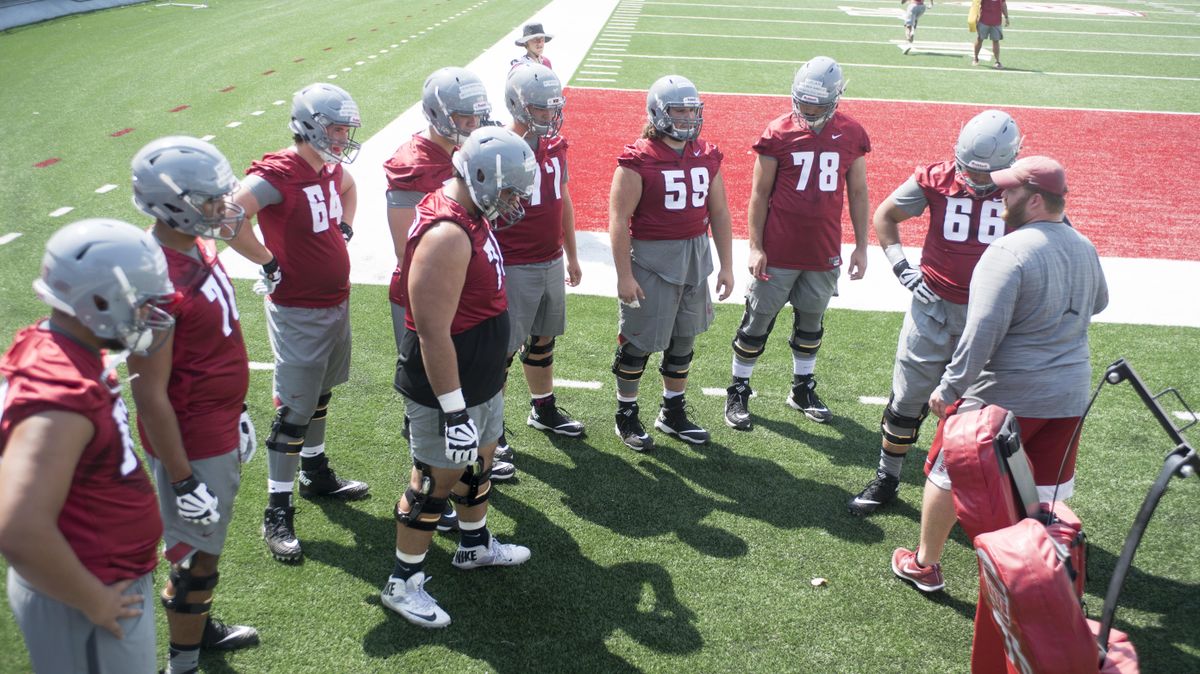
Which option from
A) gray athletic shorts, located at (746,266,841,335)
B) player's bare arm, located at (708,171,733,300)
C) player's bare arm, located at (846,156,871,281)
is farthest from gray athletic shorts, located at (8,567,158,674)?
player's bare arm, located at (846,156,871,281)

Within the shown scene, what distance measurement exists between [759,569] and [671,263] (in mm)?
1725

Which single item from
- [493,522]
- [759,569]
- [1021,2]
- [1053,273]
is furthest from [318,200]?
[1021,2]

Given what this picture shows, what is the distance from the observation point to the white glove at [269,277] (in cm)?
411

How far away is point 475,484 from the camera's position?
4.05 meters

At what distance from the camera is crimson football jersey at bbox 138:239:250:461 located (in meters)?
3.02

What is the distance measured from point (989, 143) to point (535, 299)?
2.35m

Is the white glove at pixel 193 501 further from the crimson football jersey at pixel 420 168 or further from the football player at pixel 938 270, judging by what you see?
the football player at pixel 938 270

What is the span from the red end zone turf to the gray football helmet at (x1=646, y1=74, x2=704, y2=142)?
12.9ft

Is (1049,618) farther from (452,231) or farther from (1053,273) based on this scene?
(452,231)

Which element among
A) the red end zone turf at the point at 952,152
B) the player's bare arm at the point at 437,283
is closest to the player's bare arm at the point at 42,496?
the player's bare arm at the point at 437,283

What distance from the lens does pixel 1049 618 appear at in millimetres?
2537

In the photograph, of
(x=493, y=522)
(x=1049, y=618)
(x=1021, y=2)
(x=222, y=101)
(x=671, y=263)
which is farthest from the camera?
(x=1021, y=2)

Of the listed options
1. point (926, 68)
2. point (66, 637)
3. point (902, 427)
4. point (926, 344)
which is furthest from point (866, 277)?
point (926, 68)

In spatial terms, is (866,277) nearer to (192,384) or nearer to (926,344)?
(926,344)
